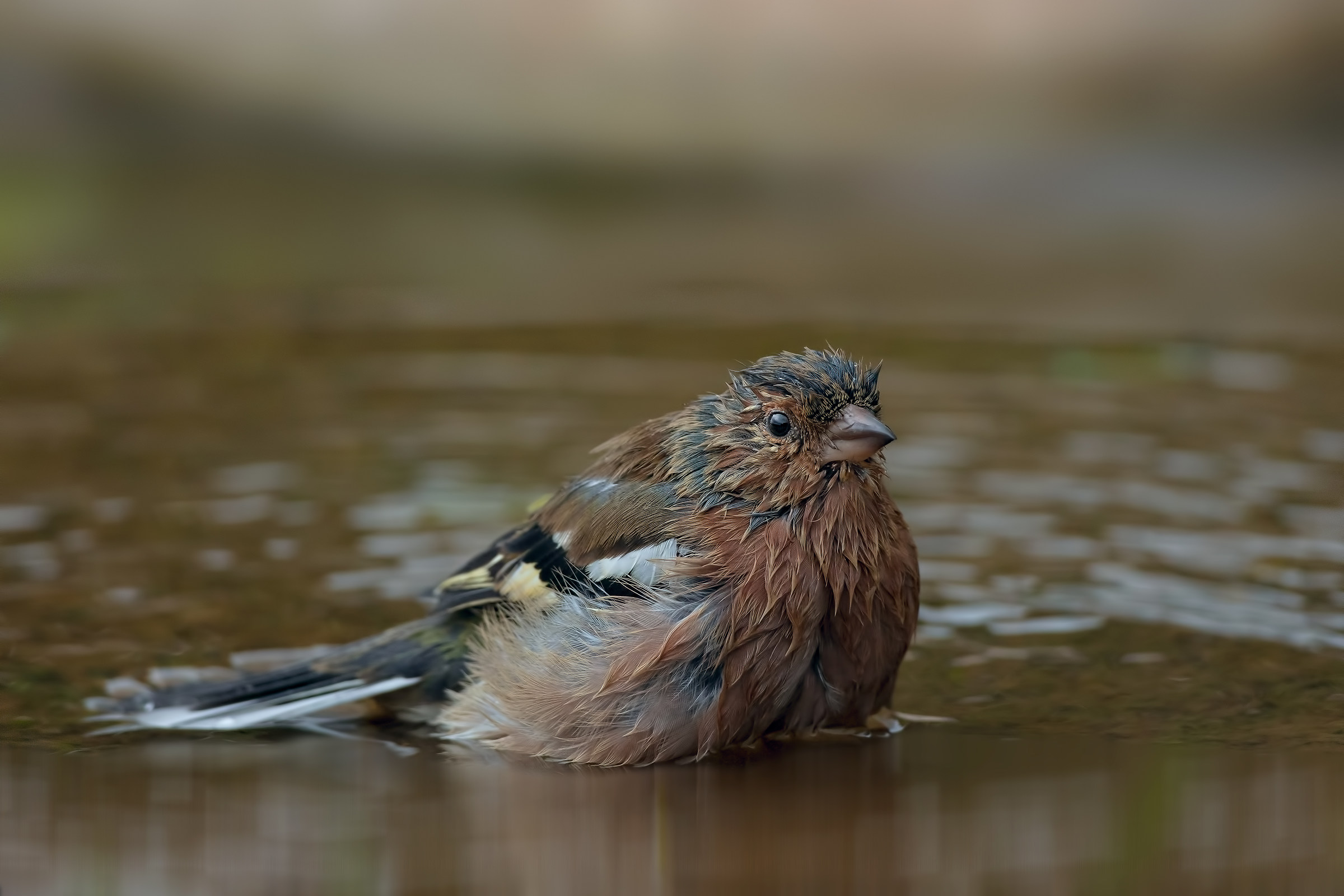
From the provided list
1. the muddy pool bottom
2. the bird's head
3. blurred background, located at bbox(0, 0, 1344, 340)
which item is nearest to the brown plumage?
the bird's head

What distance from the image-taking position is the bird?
503cm

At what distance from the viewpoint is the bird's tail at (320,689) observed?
17.5 ft

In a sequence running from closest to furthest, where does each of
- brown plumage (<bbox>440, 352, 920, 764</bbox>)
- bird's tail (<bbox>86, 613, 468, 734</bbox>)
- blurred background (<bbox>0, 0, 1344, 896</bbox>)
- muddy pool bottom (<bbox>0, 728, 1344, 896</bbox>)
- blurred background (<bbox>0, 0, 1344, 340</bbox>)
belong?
muddy pool bottom (<bbox>0, 728, 1344, 896</bbox>)
blurred background (<bbox>0, 0, 1344, 896</bbox>)
brown plumage (<bbox>440, 352, 920, 764</bbox>)
bird's tail (<bbox>86, 613, 468, 734</bbox>)
blurred background (<bbox>0, 0, 1344, 340</bbox>)

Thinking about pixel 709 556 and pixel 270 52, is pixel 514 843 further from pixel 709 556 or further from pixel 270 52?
pixel 270 52

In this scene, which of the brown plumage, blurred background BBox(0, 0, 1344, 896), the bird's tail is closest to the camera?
blurred background BBox(0, 0, 1344, 896)

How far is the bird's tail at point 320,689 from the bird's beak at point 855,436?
56.6 inches

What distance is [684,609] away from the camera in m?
5.04

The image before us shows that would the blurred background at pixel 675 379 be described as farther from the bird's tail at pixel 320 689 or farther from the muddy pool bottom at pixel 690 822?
the bird's tail at pixel 320 689

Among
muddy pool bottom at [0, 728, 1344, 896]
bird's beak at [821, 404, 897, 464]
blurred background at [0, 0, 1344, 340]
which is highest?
blurred background at [0, 0, 1344, 340]

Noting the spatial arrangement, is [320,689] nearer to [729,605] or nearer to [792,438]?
[729,605]

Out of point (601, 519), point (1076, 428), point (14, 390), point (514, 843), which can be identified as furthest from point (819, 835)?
point (14, 390)

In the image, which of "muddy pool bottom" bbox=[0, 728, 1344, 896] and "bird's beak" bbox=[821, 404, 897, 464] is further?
"bird's beak" bbox=[821, 404, 897, 464]

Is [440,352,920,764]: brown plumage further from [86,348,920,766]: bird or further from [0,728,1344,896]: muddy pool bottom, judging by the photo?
[0,728,1344,896]: muddy pool bottom

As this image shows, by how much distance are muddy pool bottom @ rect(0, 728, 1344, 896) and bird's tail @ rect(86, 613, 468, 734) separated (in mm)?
184
